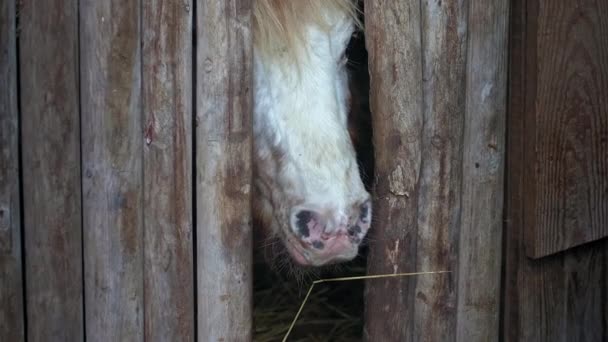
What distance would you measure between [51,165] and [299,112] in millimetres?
763

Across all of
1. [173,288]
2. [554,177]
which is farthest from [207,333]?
[554,177]

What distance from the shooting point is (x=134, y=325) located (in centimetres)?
273

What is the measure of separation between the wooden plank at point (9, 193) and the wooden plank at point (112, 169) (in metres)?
0.20

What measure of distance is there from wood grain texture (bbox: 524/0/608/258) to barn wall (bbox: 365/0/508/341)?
124 millimetres

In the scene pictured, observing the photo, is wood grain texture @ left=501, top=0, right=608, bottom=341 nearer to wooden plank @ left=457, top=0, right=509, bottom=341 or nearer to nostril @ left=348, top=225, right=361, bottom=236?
wooden plank @ left=457, top=0, right=509, bottom=341

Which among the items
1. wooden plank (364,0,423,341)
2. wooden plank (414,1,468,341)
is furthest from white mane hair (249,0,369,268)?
wooden plank (414,1,468,341)

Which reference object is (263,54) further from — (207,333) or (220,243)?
(207,333)

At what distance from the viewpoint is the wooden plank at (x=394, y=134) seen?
281 cm

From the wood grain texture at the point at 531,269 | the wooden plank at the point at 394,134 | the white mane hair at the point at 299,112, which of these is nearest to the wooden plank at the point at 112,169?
the white mane hair at the point at 299,112

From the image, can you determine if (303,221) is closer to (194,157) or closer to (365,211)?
(365,211)

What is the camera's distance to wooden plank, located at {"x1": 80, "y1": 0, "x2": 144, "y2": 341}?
260cm

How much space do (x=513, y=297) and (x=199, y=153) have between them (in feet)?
3.63

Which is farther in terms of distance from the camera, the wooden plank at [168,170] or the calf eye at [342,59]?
the calf eye at [342,59]

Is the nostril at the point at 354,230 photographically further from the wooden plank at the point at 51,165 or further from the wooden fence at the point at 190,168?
the wooden plank at the point at 51,165
